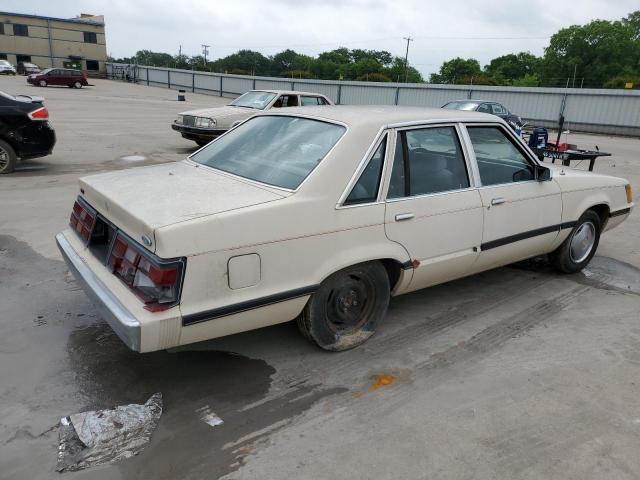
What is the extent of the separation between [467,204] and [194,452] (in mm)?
2526

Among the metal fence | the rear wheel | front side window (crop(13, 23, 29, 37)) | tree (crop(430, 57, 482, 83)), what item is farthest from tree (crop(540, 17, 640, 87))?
the rear wheel

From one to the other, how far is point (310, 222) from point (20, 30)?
273 feet

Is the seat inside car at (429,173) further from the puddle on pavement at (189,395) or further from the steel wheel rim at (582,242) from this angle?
the steel wheel rim at (582,242)

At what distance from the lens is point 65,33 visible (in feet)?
239

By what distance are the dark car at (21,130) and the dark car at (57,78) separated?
3357cm

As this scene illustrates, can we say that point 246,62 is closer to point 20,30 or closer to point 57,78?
point 20,30

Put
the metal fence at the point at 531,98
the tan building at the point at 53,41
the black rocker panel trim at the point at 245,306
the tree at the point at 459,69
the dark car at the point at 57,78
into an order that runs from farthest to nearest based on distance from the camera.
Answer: the tree at the point at 459,69 → the tan building at the point at 53,41 → the dark car at the point at 57,78 → the metal fence at the point at 531,98 → the black rocker panel trim at the point at 245,306

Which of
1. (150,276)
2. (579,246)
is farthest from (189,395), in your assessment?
(579,246)

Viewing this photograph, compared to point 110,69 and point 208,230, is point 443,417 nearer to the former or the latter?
point 208,230

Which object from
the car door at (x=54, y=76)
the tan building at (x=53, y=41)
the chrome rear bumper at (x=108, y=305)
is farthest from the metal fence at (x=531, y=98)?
the tan building at (x=53, y=41)

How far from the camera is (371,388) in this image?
124 inches

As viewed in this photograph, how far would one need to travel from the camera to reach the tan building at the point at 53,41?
68.7 metres

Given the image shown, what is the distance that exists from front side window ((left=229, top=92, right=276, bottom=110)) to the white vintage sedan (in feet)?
27.6

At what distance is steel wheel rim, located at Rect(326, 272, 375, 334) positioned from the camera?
3381mm
